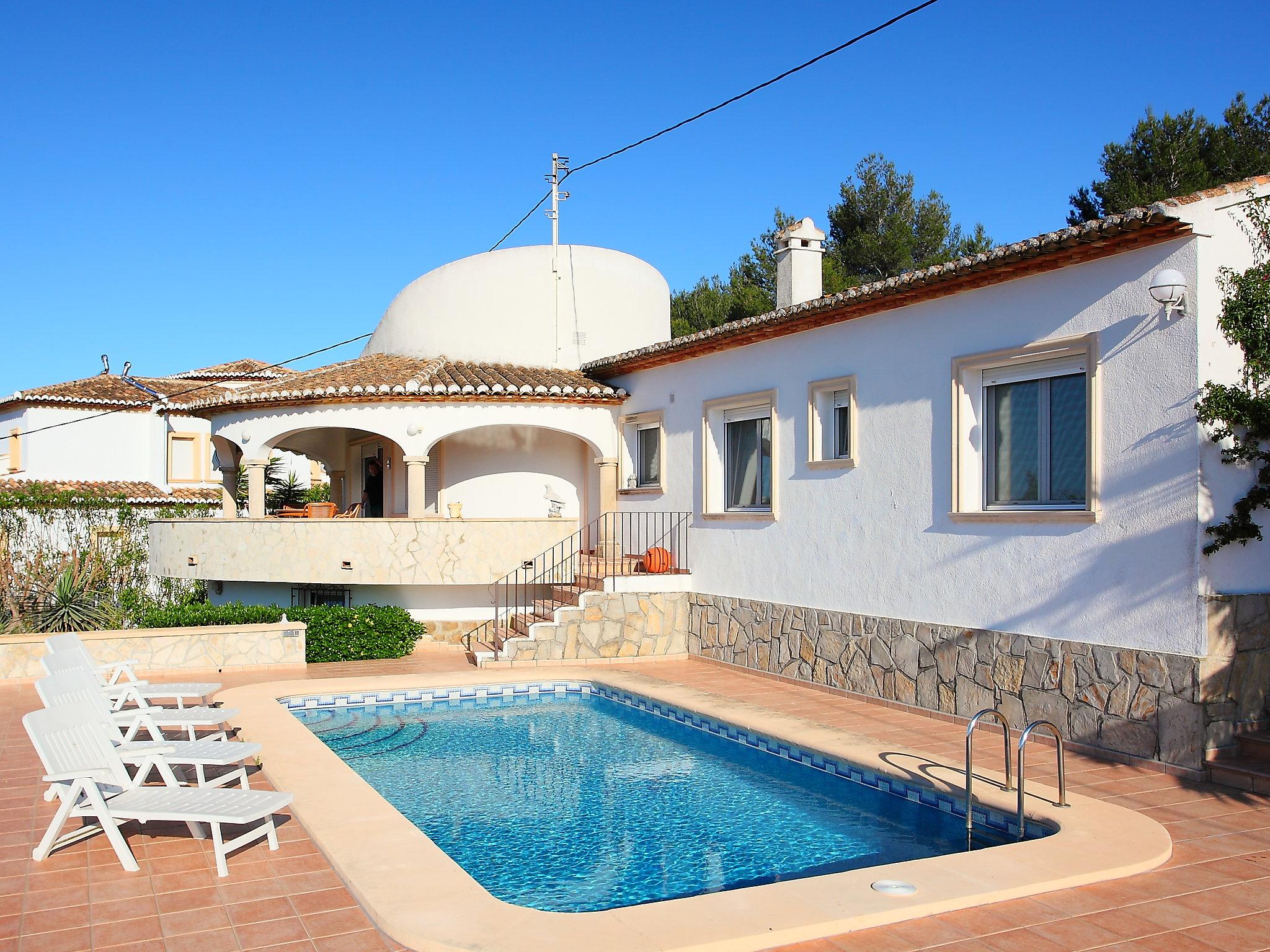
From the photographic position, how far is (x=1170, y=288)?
907 cm

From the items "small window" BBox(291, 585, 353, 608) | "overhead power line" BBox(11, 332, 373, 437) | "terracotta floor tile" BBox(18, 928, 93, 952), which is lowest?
"terracotta floor tile" BBox(18, 928, 93, 952)

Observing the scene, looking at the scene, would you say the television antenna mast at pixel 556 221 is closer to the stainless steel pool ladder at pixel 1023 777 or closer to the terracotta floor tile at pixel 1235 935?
the stainless steel pool ladder at pixel 1023 777

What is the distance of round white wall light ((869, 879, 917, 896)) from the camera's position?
6.14m

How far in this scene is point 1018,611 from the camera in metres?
10.9

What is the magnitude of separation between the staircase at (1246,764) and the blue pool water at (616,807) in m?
2.26

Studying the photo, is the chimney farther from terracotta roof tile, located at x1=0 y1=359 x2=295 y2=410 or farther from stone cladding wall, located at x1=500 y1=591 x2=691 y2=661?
terracotta roof tile, located at x1=0 y1=359 x2=295 y2=410

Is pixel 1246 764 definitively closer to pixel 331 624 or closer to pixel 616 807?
pixel 616 807

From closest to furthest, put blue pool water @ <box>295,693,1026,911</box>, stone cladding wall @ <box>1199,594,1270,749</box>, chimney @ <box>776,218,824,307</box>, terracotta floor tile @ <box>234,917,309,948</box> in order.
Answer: terracotta floor tile @ <box>234,917,309,948</box> → blue pool water @ <box>295,693,1026,911</box> → stone cladding wall @ <box>1199,594,1270,749</box> → chimney @ <box>776,218,824,307</box>

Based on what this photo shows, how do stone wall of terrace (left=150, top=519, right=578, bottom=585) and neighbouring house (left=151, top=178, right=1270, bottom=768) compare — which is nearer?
neighbouring house (left=151, top=178, right=1270, bottom=768)

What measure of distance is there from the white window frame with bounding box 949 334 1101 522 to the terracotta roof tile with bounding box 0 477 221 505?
2736 centimetres

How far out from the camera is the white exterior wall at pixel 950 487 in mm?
9375

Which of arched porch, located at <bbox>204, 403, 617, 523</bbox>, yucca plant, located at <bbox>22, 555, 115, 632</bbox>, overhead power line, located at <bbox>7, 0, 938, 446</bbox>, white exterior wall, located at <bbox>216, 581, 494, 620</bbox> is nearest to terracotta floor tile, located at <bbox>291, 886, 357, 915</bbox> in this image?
overhead power line, located at <bbox>7, 0, 938, 446</bbox>

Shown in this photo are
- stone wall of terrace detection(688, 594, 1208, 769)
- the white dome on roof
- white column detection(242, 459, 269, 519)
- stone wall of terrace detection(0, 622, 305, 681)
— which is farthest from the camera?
the white dome on roof

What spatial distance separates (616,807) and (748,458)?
769 cm
